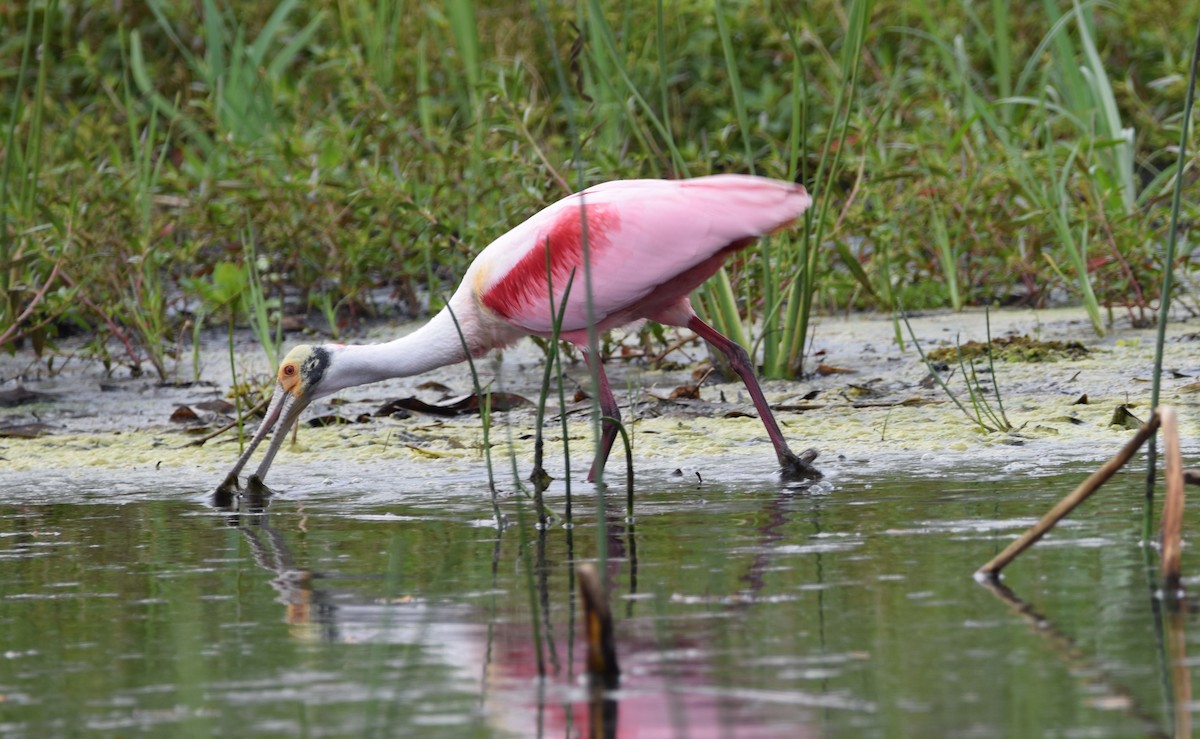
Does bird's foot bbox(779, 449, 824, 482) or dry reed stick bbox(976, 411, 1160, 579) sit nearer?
dry reed stick bbox(976, 411, 1160, 579)

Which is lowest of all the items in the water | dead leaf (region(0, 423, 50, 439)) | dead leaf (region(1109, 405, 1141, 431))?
the water

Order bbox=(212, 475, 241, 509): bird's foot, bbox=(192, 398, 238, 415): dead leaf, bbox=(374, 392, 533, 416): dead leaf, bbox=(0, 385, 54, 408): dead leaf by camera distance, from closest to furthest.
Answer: bbox=(212, 475, 241, 509): bird's foot < bbox=(374, 392, 533, 416): dead leaf < bbox=(192, 398, 238, 415): dead leaf < bbox=(0, 385, 54, 408): dead leaf

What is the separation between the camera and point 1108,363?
277 inches

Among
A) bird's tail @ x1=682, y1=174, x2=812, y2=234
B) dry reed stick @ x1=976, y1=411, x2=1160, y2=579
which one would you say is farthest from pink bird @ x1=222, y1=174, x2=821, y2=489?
dry reed stick @ x1=976, y1=411, x2=1160, y2=579

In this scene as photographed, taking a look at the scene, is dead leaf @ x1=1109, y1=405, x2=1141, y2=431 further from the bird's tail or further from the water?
the bird's tail

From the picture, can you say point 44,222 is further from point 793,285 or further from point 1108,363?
point 1108,363

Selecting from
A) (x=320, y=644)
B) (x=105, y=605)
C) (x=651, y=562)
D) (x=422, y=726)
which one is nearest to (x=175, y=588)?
(x=105, y=605)

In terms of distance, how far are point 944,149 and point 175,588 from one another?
5.21 m

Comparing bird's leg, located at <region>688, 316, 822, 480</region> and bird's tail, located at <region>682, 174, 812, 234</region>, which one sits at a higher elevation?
bird's tail, located at <region>682, 174, 812, 234</region>

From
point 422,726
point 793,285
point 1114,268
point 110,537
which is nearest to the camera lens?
point 422,726

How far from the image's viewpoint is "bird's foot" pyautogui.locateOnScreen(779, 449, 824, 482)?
519cm

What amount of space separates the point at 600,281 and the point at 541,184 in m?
2.13

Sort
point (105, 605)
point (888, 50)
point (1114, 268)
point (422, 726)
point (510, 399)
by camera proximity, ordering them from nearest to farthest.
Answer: point (422, 726)
point (105, 605)
point (510, 399)
point (1114, 268)
point (888, 50)

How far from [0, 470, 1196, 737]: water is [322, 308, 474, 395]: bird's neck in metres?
0.84
